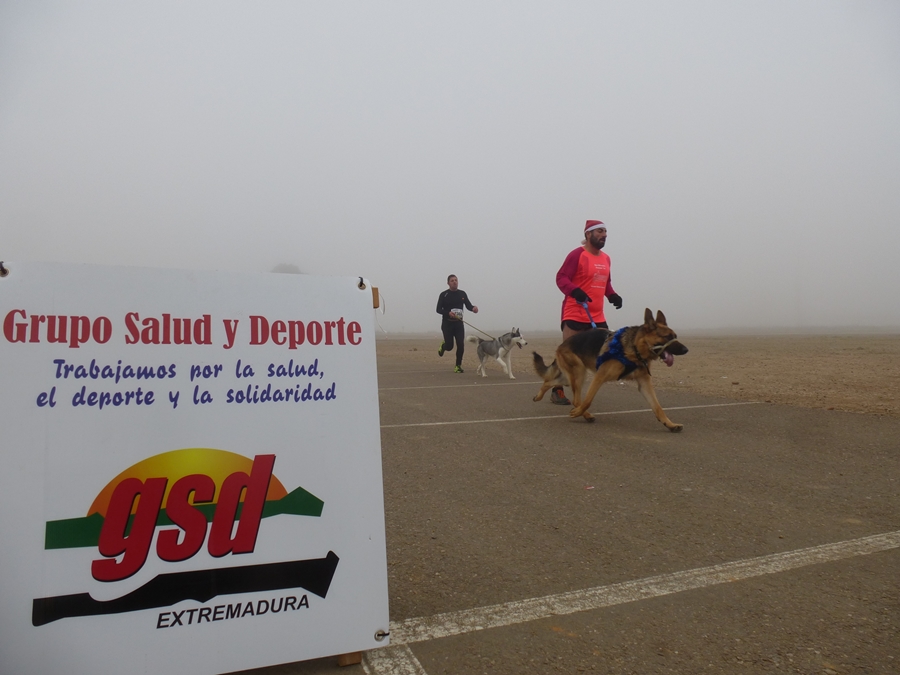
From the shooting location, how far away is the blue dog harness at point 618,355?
6453 mm

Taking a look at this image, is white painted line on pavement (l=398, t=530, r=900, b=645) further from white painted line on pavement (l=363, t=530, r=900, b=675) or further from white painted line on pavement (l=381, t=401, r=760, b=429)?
white painted line on pavement (l=381, t=401, r=760, b=429)

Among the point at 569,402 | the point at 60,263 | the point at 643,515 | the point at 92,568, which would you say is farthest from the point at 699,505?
the point at 569,402

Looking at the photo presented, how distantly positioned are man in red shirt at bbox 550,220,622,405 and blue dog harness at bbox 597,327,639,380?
1.22 metres

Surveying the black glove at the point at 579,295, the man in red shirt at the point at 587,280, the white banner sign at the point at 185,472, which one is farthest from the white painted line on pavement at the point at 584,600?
the man in red shirt at the point at 587,280

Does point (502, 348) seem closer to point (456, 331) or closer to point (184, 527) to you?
point (456, 331)

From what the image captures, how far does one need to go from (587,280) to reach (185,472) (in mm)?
6609

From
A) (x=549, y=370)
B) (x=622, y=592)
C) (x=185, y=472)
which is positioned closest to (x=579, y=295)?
(x=549, y=370)

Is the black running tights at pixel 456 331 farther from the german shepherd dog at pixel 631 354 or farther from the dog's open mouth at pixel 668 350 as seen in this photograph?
the dog's open mouth at pixel 668 350

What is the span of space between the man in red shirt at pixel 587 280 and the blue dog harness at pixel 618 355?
122 centimetres

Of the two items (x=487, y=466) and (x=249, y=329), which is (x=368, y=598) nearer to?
(x=249, y=329)

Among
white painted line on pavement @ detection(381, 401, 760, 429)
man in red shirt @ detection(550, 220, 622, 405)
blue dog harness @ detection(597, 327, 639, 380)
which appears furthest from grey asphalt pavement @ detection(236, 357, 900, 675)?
man in red shirt @ detection(550, 220, 622, 405)

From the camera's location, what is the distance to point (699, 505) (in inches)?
150

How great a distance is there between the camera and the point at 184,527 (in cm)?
195

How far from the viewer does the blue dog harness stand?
645 cm
